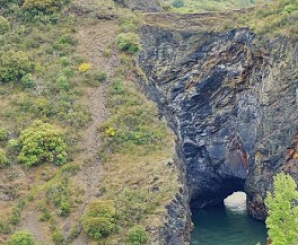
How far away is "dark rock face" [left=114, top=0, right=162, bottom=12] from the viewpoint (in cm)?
7556

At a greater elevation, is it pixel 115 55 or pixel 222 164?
pixel 115 55

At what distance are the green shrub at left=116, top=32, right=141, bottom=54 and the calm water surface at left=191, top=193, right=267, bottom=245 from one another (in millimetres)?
19573

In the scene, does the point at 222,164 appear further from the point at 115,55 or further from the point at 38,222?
the point at 38,222

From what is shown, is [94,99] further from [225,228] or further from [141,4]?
[141,4]

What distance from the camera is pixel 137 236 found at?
4459cm

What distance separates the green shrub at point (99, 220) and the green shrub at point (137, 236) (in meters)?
1.54

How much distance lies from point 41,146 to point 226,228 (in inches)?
904

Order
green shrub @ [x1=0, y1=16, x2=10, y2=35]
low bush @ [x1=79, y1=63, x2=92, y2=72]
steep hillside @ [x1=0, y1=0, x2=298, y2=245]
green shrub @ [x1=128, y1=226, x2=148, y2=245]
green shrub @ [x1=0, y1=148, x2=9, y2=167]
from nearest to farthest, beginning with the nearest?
1. green shrub @ [x1=128, y1=226, x2=148, y2=245]
2. steep hillside @ [x1=0, y1=0, x2=298, y2=245]
3. green shrub @ [x1=0, y1=148, x2=9, y2=167]
4. low bush @ [x1=79, y1=63, x2=92, y2=72]
5. green shrub @ [x1=0, y1=16, x2=10, y2=35]

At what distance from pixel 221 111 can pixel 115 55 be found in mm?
12907

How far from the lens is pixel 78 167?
5197cm

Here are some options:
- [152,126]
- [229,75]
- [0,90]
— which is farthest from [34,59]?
[229,75]

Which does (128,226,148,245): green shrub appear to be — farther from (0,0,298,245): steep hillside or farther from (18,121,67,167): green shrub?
(18,121,67,167): green shrub

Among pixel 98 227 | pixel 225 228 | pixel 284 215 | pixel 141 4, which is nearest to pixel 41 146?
pixel 98 227

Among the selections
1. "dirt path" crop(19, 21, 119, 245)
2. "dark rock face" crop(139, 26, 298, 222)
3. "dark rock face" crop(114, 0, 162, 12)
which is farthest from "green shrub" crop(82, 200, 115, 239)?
"dark rock face" crop(114, 0, 162, 12)
